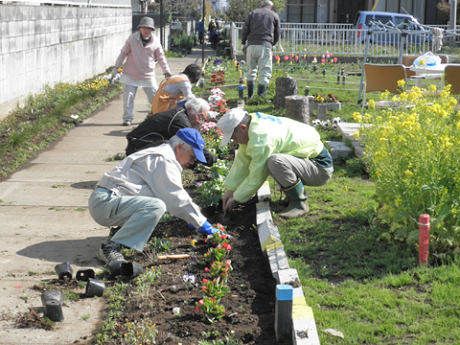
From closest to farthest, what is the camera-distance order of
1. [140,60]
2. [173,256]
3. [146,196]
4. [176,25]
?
[173,256] < [146,196] < [140,60] < [176,25]

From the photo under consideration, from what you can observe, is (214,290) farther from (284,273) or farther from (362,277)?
(362,277)

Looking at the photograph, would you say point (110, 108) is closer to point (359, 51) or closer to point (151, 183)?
point (151, 183)

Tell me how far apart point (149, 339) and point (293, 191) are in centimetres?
236

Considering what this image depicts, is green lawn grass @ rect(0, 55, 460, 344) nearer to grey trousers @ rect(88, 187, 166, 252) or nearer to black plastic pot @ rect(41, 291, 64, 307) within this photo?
black plastic pot @ rect(41, 291, 64, 307)

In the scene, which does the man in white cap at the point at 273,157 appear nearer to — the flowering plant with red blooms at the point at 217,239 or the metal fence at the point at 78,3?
the flowering plant with red blooms at the point at 217,239

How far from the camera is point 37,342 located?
11.3 ft

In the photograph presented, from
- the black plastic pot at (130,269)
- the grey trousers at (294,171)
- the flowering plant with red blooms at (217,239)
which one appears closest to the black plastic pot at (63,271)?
the black plastic pot at (130,269)

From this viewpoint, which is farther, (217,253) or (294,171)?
(294,171)

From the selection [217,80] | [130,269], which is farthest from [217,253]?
[217,80]

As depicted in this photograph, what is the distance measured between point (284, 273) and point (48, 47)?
9.52 m

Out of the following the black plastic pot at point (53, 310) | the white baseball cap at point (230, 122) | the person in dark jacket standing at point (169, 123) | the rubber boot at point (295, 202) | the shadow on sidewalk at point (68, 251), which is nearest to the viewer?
the black plastic pot at point (53, 310)

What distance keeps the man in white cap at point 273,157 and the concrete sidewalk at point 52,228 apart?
1.46m

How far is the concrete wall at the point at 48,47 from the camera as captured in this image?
31.3 feet

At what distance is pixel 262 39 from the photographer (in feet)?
38.6
